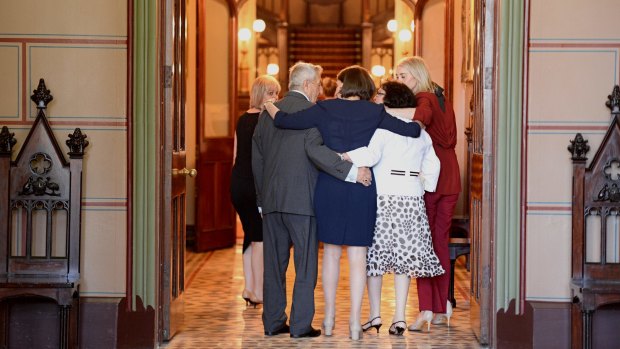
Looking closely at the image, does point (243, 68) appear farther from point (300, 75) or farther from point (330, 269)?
point (330, 269)

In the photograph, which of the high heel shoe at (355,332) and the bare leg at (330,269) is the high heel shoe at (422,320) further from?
the bare leg at (330,269)

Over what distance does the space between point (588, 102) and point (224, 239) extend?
619 centimetres

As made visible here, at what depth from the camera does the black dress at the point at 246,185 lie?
287 inches

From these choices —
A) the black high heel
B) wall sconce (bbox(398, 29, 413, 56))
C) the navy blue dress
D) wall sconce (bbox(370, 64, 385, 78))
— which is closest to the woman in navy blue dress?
the navy blue dress

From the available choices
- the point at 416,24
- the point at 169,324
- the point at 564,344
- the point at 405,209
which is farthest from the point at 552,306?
the point at 416,24

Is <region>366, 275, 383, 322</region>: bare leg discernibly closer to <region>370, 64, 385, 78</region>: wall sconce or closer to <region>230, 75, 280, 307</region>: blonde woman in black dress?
<region>230, 75, 280, 307</region>: blonde woman in black dress

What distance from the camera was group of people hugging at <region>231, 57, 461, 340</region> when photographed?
20.3 ft

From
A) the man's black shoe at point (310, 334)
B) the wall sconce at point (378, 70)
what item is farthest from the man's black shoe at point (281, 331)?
the wall sconce at point (378, 70)

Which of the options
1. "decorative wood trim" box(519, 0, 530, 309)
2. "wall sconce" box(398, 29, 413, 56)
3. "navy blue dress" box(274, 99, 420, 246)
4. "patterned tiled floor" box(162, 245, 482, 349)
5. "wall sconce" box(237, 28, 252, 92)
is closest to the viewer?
"decorative wood trim" box(519, 0, 530, 309)

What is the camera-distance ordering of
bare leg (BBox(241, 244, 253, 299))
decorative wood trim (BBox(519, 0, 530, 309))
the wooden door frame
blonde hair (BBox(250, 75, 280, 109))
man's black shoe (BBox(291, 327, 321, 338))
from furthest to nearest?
1. bare leg (BBox(241, 244, 253, 299))
2. blonde hair (BBox(250, 75, 280, 109))
3. man's black shoe (BBox(291, 327, 321, 338))
4. the wooden door frame
5. decorative wood trim (BBox(519, 0, 530, 309))

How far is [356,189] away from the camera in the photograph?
243 inches

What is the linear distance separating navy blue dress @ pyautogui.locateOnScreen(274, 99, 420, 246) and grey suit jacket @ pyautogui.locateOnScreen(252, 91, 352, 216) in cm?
6

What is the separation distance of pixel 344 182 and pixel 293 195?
12.9 inches

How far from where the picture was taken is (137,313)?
5961 millimetres
